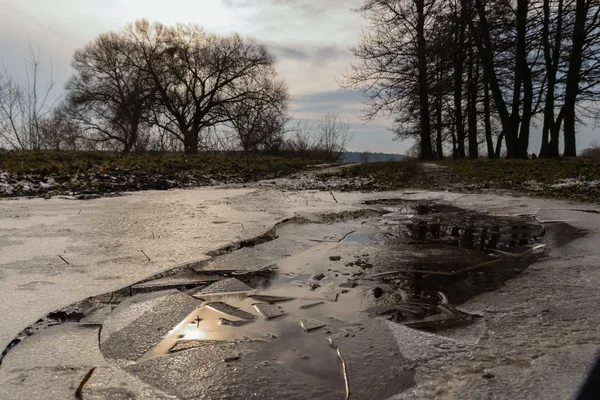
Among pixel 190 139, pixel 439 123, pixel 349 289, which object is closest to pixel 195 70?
pixel 190 139

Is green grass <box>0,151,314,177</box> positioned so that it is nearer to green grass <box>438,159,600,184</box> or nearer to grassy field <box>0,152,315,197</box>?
grassy field <box>0,152,315,197</box>

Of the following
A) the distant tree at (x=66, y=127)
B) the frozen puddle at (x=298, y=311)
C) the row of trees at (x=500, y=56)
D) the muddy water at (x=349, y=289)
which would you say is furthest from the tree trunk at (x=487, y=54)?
the distant tree at (x=66, y=127)

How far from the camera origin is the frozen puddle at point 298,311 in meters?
1.47

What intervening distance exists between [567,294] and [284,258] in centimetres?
182

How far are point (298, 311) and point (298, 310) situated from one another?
1 centimetres

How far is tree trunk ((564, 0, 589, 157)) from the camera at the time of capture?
13.5 meters

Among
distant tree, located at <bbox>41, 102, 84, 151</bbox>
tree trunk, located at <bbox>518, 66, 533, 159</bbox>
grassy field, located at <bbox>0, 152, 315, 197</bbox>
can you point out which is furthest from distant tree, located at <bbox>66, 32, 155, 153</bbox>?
tree trunk, located at <bbox>518, 66, 533, 159</bbox>

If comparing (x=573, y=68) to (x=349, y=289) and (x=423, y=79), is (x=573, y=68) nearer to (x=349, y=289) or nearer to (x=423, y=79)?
(x=423, y=79)

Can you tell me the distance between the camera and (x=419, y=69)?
16.2 metres

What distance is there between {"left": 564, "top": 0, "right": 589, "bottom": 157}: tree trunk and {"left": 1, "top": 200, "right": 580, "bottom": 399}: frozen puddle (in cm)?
1345

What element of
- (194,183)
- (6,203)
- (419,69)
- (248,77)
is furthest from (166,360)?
(248,77)

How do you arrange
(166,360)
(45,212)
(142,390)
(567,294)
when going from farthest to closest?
1. (45,212)
2. (567,294)
3. (166,360)
4. (142,390)

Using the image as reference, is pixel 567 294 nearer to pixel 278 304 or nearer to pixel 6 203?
pixel 278 304

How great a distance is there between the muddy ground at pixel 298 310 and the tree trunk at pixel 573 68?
1278 centimetres
